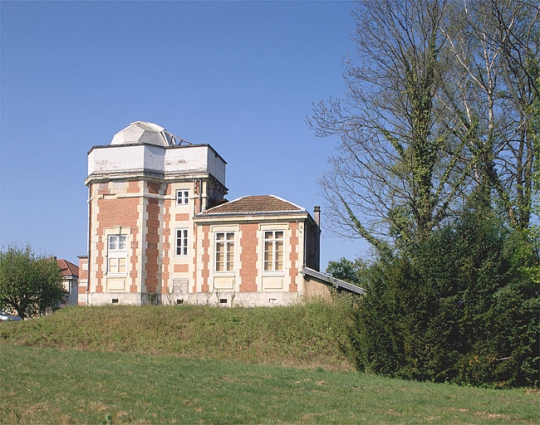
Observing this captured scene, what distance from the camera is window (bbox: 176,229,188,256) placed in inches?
1361

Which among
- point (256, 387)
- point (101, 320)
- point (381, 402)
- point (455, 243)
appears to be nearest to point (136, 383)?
point (256, 387)

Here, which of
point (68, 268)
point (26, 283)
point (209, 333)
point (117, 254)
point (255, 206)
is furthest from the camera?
point (68, 268)

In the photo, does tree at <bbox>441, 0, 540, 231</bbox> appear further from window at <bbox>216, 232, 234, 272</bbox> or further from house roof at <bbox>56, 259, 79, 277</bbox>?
house roof at <bbox>56, 259, 79, 277</bbox>

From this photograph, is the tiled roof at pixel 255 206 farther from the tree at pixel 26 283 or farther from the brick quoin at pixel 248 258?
the tree at pixel 26 283

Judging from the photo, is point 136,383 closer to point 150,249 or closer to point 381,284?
point 381,284

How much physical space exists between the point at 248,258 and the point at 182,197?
566 centimetres

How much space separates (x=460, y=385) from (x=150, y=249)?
19920 mm

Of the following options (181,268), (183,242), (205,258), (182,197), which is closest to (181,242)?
(183,242)

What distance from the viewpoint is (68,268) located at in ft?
230

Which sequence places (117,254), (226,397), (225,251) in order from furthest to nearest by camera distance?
(117,254)
(225,251)
(226,397)

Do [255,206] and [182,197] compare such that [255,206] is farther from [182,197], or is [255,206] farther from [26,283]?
[26,283]

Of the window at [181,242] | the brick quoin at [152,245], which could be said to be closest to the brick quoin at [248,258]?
the window at [181,242]

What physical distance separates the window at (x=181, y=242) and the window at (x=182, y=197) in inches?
63.9

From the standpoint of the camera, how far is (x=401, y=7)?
25609mm
